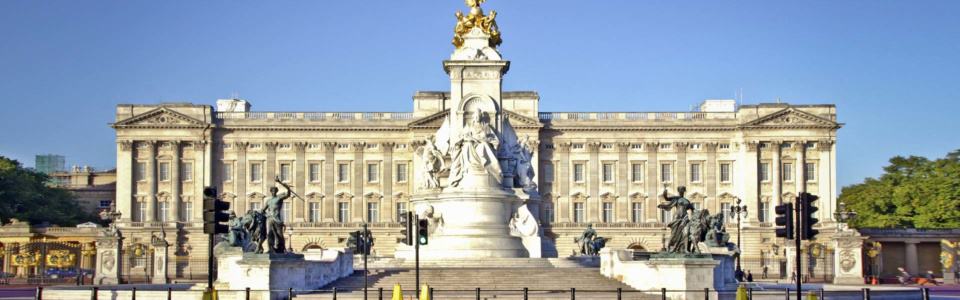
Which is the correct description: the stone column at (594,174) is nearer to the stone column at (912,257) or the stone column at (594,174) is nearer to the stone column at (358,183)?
the stone column at (358,183)

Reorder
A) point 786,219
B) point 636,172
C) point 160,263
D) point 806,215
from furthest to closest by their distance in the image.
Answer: point 636,172, point 160,263, point 786,219, point 806,215

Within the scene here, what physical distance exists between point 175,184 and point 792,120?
47.9 meters

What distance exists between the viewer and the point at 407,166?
11606cm

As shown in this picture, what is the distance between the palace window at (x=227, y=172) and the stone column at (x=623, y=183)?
30.3 metres

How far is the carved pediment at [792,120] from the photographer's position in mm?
112812

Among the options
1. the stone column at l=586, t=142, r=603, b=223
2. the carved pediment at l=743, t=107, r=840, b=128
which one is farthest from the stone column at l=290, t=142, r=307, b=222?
the carved pediment at l=743, t=107, r=840, b=128

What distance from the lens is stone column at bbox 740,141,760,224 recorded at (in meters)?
113

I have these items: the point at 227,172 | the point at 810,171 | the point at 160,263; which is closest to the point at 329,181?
the point at 227,172

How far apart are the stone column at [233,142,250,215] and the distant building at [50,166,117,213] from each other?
18.8m

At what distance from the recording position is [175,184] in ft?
374

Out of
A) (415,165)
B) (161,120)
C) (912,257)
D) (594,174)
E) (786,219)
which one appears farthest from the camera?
(594,174)

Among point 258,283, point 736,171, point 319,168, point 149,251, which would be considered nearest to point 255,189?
point 319,168

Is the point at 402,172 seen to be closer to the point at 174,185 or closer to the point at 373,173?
the point at 373,173

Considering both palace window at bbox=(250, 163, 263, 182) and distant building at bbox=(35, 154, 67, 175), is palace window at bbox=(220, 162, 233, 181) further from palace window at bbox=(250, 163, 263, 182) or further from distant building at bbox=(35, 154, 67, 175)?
distant building at bbox=(35, 154, 67, 175)
